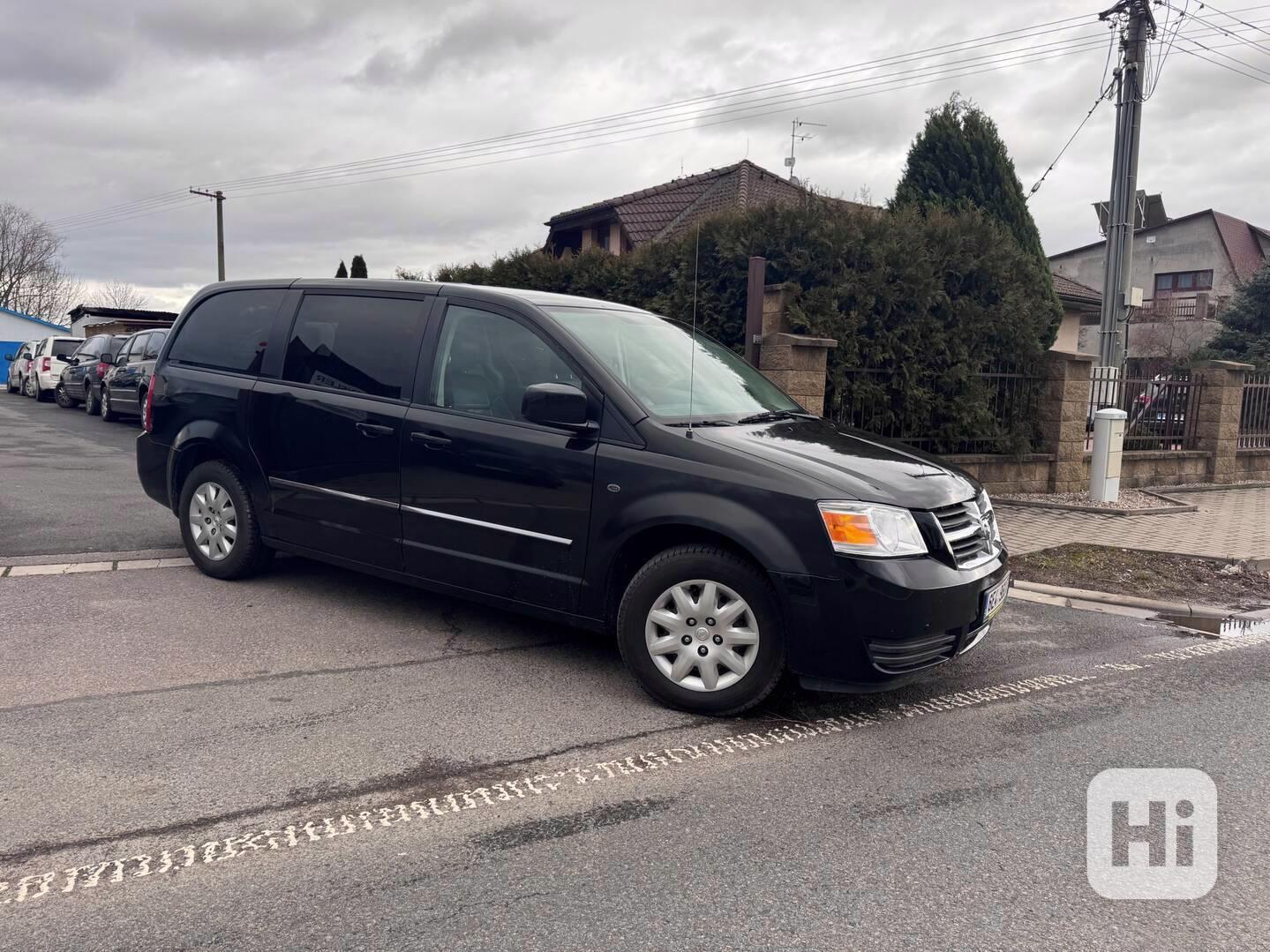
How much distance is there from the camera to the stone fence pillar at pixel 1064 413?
11875 mm

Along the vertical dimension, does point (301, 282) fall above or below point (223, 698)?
above

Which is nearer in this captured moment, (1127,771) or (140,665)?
(1127,771)

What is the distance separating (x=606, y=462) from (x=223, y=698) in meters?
1.98

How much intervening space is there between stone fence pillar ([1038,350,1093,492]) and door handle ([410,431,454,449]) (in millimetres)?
9246

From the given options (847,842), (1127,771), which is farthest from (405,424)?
(1127,771)

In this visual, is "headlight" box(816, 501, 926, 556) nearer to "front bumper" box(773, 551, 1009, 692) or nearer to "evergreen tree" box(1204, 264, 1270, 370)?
"front bumper" box(773, 551, 1009, 692)

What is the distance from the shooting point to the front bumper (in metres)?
3.98

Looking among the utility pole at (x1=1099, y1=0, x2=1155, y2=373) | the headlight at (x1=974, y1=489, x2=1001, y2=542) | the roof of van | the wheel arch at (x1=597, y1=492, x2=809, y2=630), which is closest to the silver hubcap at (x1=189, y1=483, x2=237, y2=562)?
the roof of van

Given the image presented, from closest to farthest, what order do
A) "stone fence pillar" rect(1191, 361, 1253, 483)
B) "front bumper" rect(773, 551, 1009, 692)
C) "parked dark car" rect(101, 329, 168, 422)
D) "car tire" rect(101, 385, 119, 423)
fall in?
"front bumper" rect(773, 551, 1009, 692), "stone fence pillar" rect(1191, 361, 1253, 483), "parked dark car" rect(101, 329, 168, 422), "car tire" rect(101, 385, 119, 423)

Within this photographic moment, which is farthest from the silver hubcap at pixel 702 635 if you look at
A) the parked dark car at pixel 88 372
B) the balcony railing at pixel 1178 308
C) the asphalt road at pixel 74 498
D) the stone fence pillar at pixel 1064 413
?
the balcony railing at pixel 1178 308

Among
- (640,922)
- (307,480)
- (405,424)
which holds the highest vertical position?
(405,424)

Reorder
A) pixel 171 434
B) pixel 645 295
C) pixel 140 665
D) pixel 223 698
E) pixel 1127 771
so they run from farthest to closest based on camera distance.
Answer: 1. pixel 645 295
2. pixel 171 434
3. pixel 140 665
4. pixel 223 698
5. pixel 1127 771

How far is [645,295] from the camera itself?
1193cm

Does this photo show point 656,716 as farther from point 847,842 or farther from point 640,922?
point 640,922
